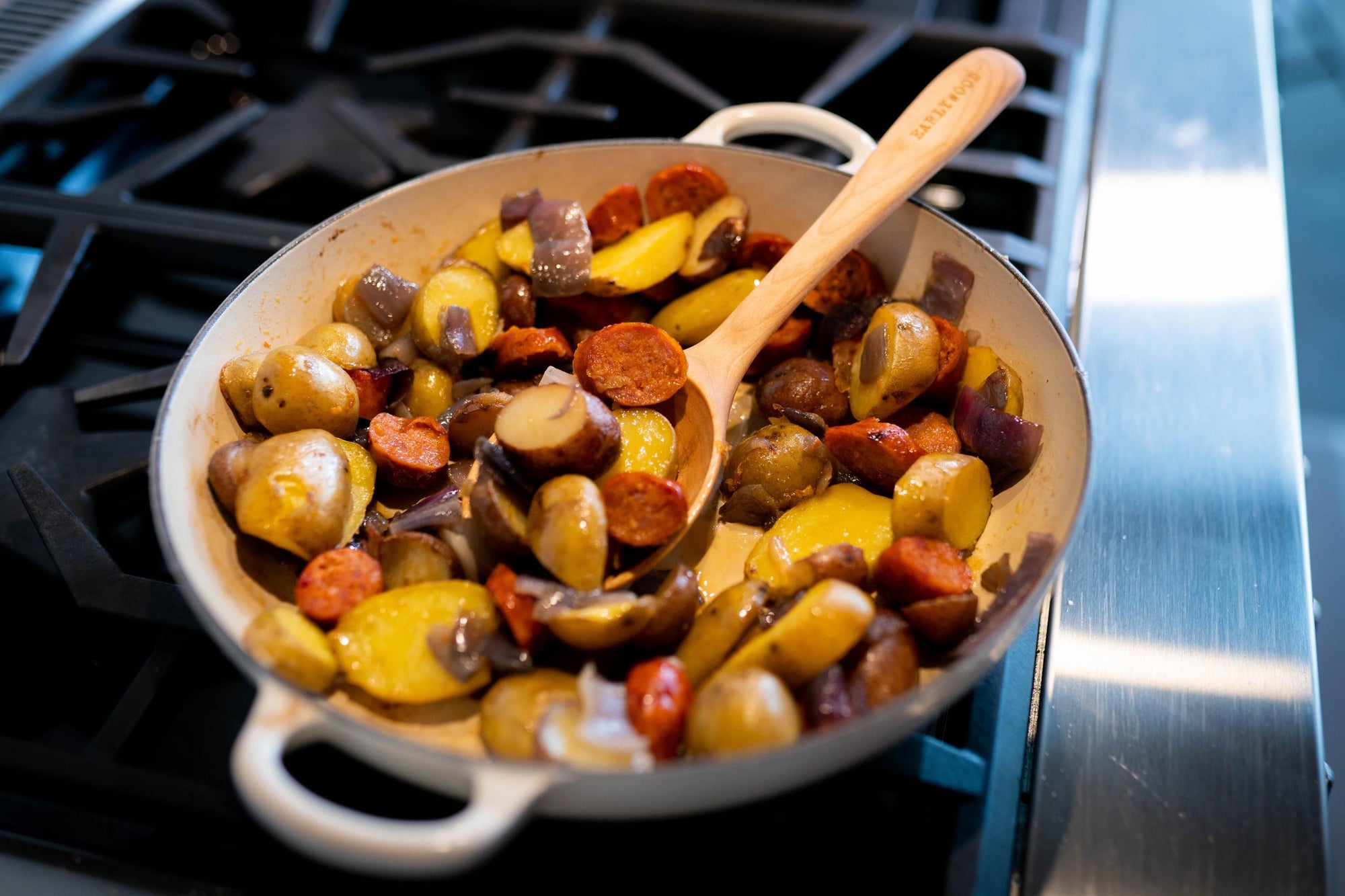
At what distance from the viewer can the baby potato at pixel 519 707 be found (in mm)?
1064

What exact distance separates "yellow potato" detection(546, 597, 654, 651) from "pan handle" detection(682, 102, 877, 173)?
0.91 meters

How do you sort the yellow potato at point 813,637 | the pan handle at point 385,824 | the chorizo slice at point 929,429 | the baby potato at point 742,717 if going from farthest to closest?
the chorizo slice at point 929,429
the yellow potato at point 813,637
the baby potato at point 742,717
the pan handle at point 385,824

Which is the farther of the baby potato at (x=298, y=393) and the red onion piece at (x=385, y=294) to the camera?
the red onion piece at (x=385, y=294)

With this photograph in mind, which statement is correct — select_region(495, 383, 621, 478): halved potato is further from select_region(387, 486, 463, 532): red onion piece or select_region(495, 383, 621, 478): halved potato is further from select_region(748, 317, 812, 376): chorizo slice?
select_region(748, 317, 812, 376): chorizo slice

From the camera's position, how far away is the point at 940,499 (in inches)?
48.8

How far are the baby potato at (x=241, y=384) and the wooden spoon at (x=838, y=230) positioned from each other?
64 centimetres

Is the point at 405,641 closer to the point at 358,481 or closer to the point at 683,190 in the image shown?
the point at 358,481

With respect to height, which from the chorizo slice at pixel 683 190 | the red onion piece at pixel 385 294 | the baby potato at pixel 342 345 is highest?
the chorizo slice at pixel 683 190

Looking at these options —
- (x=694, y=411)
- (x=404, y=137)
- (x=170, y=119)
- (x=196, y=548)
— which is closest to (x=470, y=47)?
(x=404, y=137)

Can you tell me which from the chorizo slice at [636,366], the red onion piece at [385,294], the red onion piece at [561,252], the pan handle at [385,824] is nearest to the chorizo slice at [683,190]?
the red onion piece at [561,252]

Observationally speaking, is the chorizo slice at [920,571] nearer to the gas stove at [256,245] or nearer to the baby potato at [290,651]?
the gas stove at [256,245]

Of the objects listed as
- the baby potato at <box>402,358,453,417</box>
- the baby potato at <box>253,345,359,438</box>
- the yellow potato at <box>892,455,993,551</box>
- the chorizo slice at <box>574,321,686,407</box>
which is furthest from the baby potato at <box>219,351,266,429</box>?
the yellow potato at <box>892,455,993,551</box>

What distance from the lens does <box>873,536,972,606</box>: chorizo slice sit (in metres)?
1.18

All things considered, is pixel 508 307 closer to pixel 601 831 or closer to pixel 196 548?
pixel 196 548
